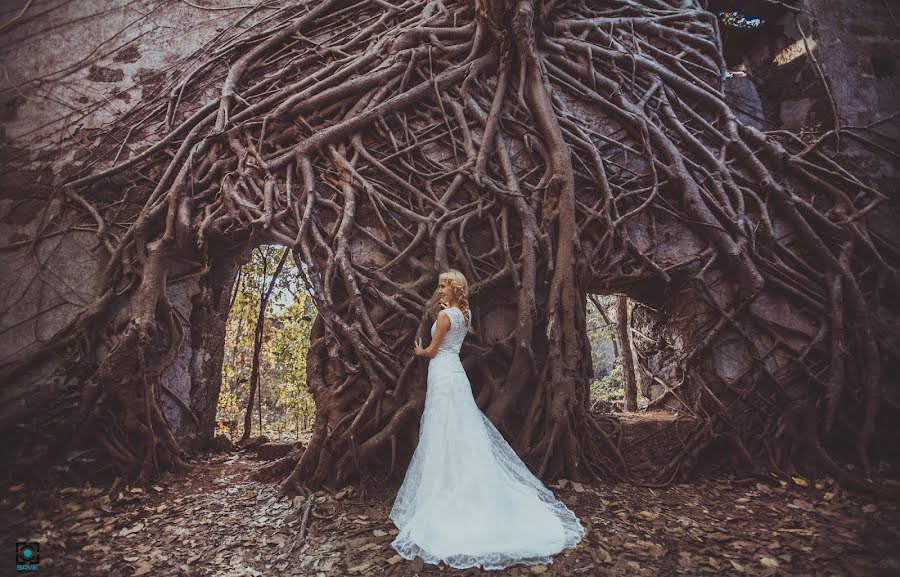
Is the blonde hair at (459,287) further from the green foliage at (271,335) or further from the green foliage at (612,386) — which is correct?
the green foliage at (612,386)

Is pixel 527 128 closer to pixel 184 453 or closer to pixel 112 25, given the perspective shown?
pixel 184 453

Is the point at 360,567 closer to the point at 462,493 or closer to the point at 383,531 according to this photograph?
the point at 383,531

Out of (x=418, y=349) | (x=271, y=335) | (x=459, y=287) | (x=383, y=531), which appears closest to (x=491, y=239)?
(x=459, y=287)

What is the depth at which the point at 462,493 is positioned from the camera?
2.29 metres

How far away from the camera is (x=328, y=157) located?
12.3 feet

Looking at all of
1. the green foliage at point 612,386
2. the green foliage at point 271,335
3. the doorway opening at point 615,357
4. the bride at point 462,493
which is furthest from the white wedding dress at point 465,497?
the green foliage at point 612,386

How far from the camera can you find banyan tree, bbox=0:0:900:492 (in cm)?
317

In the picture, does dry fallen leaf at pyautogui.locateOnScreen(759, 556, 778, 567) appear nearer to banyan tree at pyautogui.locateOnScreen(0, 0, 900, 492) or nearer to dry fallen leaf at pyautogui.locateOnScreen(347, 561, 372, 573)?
banyan tree at pyautogui.locateOnScreen(0, 0, 900, 492)

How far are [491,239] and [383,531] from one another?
2254mm

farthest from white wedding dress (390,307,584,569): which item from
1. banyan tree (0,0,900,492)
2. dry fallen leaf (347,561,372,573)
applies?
banyan tree (0,0,900,492)

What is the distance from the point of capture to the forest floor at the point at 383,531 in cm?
212

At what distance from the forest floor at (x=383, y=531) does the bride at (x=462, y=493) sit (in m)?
0.08

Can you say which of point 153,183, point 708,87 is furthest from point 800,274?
point 153,183

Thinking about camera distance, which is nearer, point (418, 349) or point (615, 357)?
point (418, 349)
